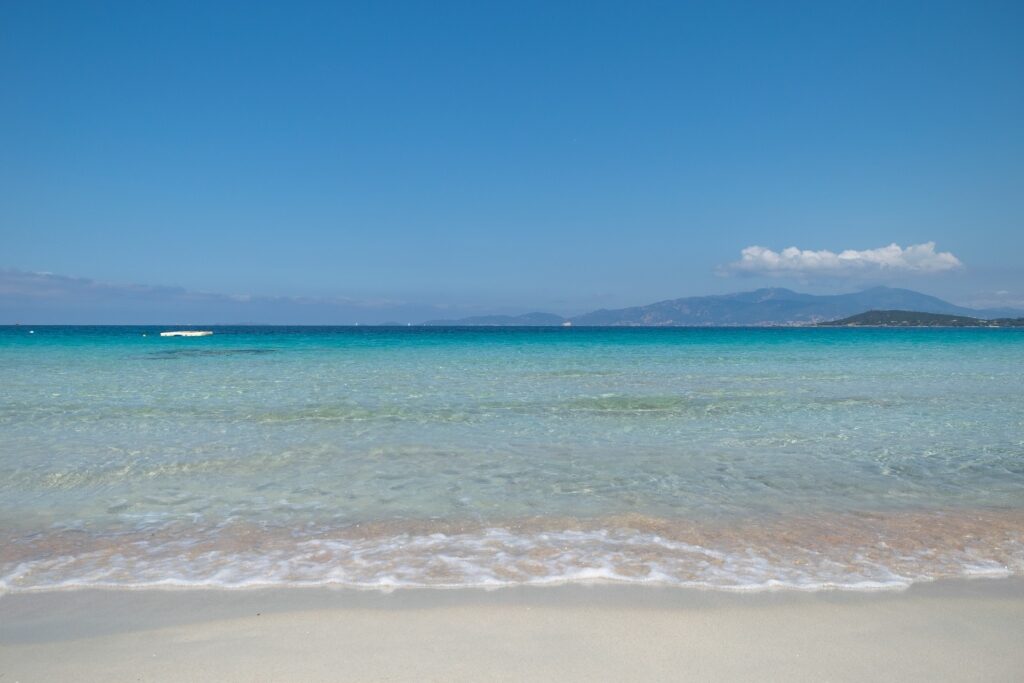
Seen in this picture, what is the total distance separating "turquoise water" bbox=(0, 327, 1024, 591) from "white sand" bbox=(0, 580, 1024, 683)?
13.1 inches

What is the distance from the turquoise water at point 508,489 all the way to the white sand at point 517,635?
0.33m

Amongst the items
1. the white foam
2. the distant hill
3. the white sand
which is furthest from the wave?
the distant hill

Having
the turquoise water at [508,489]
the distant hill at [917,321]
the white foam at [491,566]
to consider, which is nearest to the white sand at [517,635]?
the white foam at [491,566]

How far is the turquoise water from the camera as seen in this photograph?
5.12 metres

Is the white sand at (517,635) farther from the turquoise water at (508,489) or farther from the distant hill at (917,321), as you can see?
the distant hill at (917,321)

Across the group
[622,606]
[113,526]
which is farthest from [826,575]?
[113,526]

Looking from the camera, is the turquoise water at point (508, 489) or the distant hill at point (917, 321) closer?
the turquoise water at point (508, 489)

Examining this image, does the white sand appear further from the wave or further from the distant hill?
the distant hill

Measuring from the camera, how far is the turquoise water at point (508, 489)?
5117 mm

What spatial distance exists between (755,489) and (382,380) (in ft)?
49.5

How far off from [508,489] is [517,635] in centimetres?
358

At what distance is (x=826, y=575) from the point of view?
4.87 metres

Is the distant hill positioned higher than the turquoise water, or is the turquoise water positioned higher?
the distant hill

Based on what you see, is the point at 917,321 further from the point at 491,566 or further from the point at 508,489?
the point at 491,566
